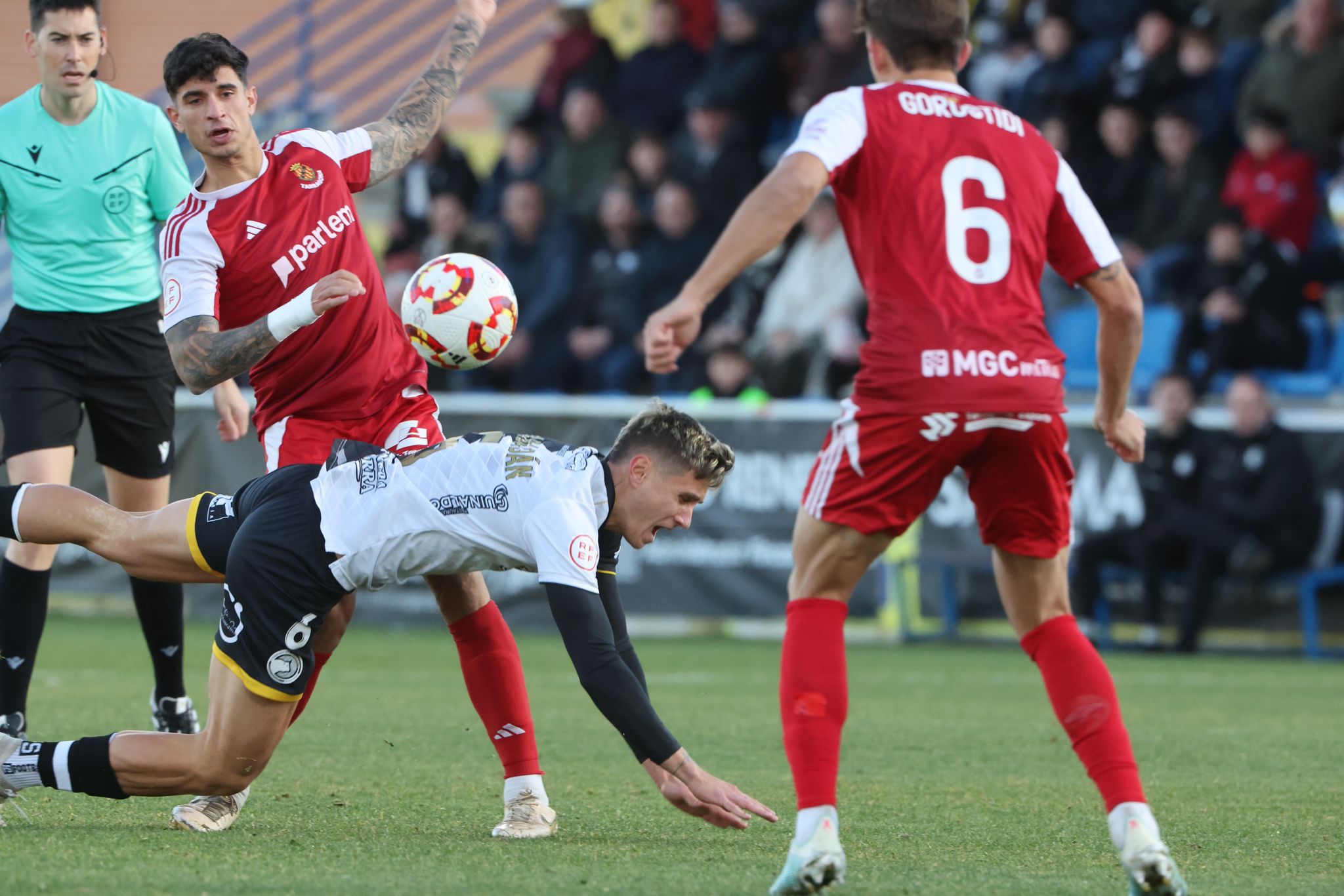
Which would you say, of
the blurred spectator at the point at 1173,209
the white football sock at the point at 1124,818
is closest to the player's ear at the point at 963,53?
the white football sock at the point at 1124,818

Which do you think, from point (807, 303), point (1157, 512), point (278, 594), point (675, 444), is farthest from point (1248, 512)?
point (278, 594)

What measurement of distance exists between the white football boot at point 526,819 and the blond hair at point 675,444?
1.08 m

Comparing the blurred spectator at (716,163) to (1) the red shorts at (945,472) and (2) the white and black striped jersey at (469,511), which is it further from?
(1) the red shorts at (945,472)

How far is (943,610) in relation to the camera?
1229cm

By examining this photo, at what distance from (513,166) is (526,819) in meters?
12.2

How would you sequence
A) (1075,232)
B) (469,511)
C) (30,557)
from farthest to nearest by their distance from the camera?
(30,557) < (469,511) < (1075,232)

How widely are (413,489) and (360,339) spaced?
3.03ft

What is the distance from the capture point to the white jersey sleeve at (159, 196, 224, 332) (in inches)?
195

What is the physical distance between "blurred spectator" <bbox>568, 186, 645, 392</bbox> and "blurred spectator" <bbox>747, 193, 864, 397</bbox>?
1.12 meters

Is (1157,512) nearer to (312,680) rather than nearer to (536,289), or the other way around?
(536,289)

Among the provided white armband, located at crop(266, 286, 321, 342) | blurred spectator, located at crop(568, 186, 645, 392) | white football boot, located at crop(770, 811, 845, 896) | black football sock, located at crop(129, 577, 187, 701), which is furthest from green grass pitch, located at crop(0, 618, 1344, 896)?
blurred spectator, located at crop(568, 186, 645, 392)

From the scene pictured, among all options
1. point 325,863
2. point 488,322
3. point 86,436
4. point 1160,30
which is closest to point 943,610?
point 1160,30

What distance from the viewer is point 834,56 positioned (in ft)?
47.2

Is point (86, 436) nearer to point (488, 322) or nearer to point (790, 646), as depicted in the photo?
point (488, 322)
